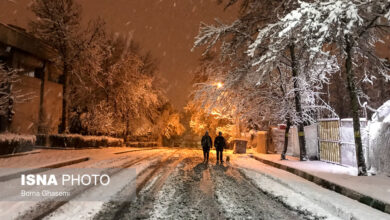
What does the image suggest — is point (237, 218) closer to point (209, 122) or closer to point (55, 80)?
point (55, 80)

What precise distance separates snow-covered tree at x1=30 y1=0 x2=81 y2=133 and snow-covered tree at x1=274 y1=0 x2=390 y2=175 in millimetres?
→ 20459

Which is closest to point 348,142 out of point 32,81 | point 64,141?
point 64,141

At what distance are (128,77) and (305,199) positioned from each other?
28.3 meters

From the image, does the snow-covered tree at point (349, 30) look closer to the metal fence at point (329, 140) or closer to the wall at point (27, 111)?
the metal fence at point (329, 140)

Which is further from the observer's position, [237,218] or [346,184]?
[346,184]

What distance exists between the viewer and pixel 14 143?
46.4ft

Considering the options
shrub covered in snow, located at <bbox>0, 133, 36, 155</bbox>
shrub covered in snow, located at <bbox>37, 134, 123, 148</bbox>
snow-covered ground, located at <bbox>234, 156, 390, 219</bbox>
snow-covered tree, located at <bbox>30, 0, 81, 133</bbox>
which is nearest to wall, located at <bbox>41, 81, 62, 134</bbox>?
snow-covered tree, located at <bbox>30, 0, 81, 133</bbox>

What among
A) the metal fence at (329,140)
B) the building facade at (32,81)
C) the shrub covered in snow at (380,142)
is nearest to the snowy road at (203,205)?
the shrub covered in snow at (380,142)

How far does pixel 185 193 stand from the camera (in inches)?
278

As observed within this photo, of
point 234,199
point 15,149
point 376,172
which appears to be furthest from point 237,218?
point 15,149

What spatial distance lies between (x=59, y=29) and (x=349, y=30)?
75.1 ft

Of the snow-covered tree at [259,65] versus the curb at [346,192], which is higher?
the snow-covered tree at [259,65]

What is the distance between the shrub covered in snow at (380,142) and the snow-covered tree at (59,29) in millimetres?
21802

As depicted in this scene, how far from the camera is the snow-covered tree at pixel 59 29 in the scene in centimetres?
2342
